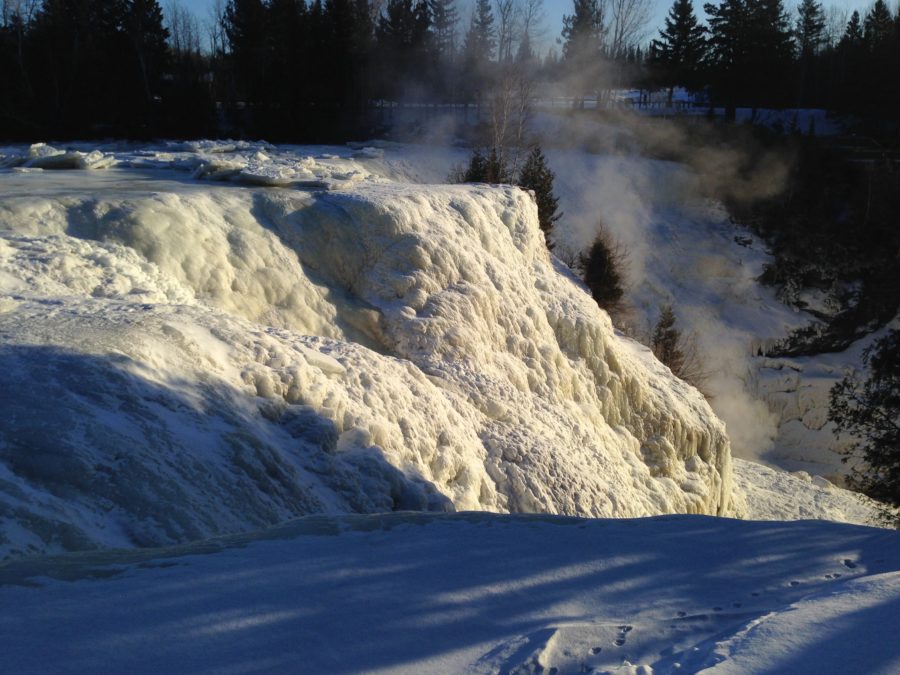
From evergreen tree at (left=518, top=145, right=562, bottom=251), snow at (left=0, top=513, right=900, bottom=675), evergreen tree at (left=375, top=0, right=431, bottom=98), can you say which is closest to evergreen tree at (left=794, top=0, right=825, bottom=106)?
evergreen tree at (left=375, top=0, right=431, bottom=98)

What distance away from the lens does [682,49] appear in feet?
140

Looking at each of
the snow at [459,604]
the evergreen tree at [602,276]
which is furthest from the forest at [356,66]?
the snow at [459,604]

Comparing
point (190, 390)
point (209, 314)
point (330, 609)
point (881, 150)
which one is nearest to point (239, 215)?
point (209, 314)

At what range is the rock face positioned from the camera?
436 centimetres

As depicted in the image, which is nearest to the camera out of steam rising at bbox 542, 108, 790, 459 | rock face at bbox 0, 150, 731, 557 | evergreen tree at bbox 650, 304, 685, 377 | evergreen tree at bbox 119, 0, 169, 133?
rock face at bbox 0, 150, 731, 557

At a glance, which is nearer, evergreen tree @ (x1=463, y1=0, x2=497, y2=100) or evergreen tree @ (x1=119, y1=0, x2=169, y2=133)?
evergreen tree @ (x1=119, y1=0, x2=169, y2=133)

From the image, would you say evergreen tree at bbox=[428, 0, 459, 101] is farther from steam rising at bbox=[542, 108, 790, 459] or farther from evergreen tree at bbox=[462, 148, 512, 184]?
evergreen tree at bbox=[462, 148, 512, 184]

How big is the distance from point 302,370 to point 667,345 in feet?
55.0

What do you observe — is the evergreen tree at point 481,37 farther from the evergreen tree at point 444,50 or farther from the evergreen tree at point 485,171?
the evergreen tree at point 485,171

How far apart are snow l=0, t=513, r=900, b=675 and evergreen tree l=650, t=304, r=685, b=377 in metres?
17.9

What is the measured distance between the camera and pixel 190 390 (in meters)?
5.29

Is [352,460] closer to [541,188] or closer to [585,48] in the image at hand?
[541,188]

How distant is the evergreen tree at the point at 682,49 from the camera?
41.8 metres

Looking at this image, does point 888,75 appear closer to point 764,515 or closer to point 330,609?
point 764,515
